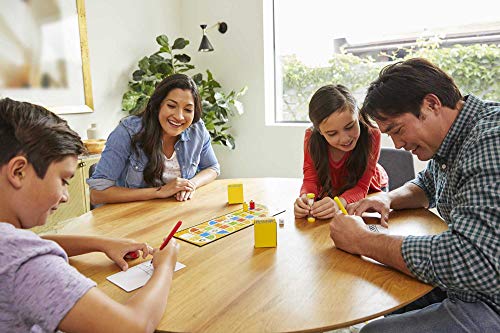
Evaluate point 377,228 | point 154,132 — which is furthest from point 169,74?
point 377,228

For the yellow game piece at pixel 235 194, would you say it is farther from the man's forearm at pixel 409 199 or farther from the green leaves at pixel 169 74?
the green leaves at pixel 169 74

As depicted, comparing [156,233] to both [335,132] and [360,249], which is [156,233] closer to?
[360,249]

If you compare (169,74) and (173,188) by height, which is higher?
(169,74)

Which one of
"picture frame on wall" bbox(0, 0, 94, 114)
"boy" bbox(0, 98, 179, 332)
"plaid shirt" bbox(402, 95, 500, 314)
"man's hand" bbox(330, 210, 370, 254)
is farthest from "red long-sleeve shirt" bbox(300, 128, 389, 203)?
"picture frame on wall" bbox(0, 0, 94, 114)

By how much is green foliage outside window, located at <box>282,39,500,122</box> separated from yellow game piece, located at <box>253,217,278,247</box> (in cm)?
260

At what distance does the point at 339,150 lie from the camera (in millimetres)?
1921

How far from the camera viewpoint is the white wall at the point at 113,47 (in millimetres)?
3422

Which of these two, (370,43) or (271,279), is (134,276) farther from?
(370,43)

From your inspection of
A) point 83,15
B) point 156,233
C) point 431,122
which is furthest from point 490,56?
point 83,15

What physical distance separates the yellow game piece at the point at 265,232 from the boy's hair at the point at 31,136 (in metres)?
0.61

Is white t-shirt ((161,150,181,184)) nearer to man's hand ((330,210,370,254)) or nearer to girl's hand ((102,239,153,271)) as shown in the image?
girl's hand ((102,239,153,271))

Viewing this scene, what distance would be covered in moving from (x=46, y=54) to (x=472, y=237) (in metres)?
3.18

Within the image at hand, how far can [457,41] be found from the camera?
3.21 meters

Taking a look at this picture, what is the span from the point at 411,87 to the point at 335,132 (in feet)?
1.84
